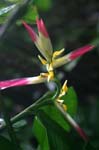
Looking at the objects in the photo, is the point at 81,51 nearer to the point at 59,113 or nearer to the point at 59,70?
the point at 59,113

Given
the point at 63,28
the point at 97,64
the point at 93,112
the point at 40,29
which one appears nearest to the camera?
the point at 40,29

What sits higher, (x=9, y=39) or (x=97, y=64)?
(x=9, y=39)

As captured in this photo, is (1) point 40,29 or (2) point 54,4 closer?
(1) point 40,29

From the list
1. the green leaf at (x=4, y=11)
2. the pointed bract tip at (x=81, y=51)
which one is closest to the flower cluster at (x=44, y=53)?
the pointed bract tip at (x=81, y=51)

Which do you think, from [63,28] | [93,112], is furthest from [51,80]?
[63,28]

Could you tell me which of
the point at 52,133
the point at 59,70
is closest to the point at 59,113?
the point at 52,133

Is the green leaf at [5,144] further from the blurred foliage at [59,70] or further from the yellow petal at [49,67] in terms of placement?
the yellow petal at [49,67]

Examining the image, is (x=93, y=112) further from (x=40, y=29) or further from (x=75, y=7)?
(x=40, y=29)

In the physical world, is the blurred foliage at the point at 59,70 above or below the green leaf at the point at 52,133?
below

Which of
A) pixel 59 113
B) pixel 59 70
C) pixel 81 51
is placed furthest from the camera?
pixel 59 70
